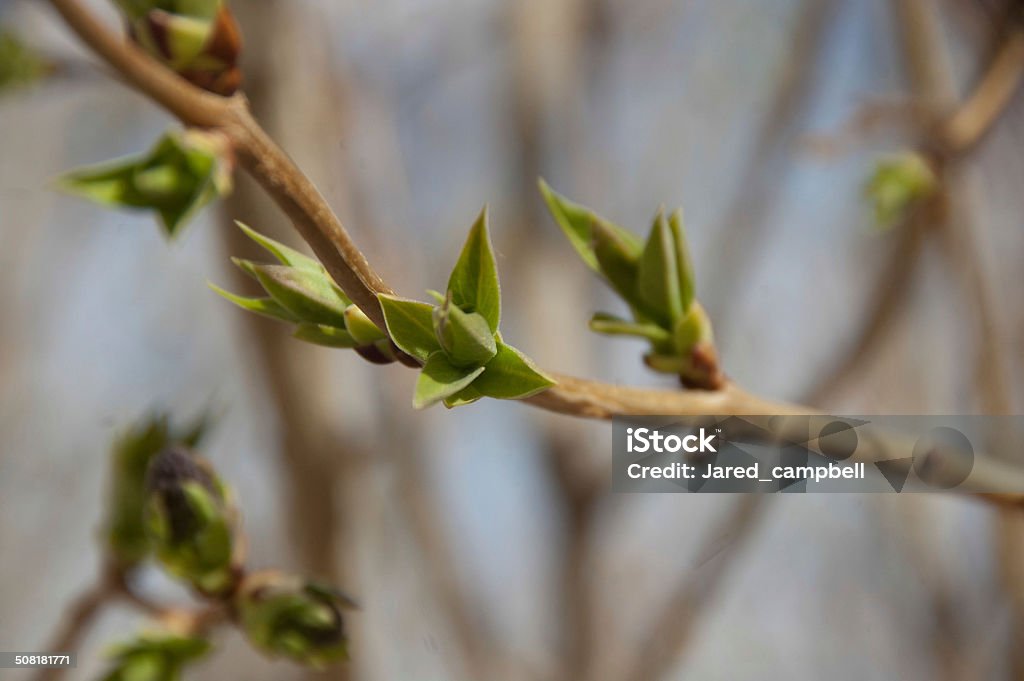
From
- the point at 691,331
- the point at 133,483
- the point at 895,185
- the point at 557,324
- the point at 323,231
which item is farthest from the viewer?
the point at 557,324

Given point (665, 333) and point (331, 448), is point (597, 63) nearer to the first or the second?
point (331, 448)

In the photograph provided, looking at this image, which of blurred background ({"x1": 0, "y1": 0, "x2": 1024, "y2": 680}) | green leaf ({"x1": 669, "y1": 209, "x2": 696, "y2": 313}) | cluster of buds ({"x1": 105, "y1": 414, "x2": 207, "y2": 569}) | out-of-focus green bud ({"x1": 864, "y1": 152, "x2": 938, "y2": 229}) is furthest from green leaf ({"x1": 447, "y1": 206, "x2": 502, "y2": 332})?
out-of-focus green bud ({"x1": 864, "y1": 152, "x2": 938, "y2": 229})

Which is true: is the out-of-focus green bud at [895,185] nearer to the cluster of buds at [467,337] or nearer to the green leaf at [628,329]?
the green leaf at [628,329]

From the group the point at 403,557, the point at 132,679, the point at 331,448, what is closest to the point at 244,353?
the point at 331,448

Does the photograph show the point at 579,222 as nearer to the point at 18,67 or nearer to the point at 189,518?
the point at 189,518

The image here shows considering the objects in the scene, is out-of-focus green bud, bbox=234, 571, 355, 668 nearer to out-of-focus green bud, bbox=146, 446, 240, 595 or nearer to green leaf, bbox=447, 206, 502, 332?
out-of-focus green bud, bbox=146, 446, 240, 595

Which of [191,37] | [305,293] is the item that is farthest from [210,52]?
[305,293]
